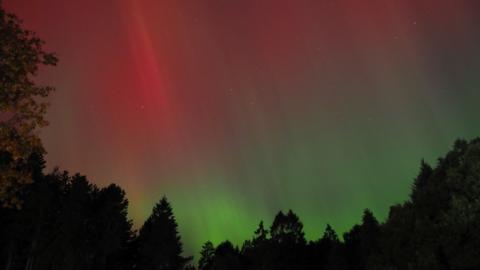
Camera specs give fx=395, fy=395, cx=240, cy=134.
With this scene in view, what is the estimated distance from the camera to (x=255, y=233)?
3580 inches

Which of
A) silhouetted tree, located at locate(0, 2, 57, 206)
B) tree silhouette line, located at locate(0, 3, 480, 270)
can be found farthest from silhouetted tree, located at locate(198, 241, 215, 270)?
silhouetted tree, located at locate(0, 2, 57, 206)

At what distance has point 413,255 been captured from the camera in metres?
28.6

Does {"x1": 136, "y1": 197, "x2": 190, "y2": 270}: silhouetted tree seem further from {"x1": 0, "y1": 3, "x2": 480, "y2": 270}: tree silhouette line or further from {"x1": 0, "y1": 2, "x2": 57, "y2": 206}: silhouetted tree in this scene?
{"x1": 0, "y1": 2, "x2": 57, "y2": 206}: silhouetted tree

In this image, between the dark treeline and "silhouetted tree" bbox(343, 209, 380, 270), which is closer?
the dark treeline

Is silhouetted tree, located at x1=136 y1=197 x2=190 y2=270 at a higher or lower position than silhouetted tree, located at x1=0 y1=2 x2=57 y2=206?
higher

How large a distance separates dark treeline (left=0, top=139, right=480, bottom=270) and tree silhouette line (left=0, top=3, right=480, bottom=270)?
0.30ft

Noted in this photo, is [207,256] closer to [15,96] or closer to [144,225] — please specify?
[144,225]

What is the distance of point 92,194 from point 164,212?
63.0ft

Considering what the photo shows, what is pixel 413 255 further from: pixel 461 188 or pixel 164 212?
pixel 164 212

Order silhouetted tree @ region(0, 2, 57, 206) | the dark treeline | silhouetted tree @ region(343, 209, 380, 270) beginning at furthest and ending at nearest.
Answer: silhouetted tree @ region(343, 209, 380, 270) < the dark treeline < silhouetted tree @ region(0, 2, 57, 206)

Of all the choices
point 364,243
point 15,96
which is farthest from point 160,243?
point 15,96

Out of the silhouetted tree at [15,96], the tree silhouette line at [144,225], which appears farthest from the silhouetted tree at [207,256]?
the silhouetted tree at [15,96]

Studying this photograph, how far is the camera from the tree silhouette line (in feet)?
54.8

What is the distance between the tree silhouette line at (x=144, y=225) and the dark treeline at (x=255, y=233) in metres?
0.09
